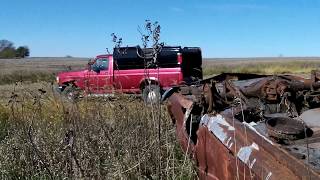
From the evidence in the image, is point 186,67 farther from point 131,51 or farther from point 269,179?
point 269,179

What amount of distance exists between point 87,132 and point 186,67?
15.6 m

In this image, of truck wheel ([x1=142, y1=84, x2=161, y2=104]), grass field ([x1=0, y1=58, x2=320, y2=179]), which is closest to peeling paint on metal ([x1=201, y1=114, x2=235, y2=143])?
grass field ([x1=0, y1=58, x2=320, y2=179])

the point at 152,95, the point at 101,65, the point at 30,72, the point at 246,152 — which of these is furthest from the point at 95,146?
the point at 30,72

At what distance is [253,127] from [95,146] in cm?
214

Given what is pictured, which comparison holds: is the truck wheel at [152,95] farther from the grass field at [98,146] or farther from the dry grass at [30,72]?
the dry grass at [30,72]

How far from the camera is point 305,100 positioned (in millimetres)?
3695

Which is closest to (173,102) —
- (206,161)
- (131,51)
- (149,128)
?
(149,128)

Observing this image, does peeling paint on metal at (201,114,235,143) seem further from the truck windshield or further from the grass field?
the truck windshield

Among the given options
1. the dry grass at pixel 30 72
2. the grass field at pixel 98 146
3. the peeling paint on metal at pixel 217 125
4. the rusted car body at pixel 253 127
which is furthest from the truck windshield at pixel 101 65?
the peeling paint on metal at pixel 217 125

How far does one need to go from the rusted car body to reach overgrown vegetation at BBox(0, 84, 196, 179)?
345 mm

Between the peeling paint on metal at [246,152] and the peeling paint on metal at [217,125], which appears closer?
Answer: the peeling paint on metal at [246,152]

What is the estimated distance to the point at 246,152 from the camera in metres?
2.70

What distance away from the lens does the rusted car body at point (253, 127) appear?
2.44 m

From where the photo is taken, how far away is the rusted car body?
2441 millimetres
